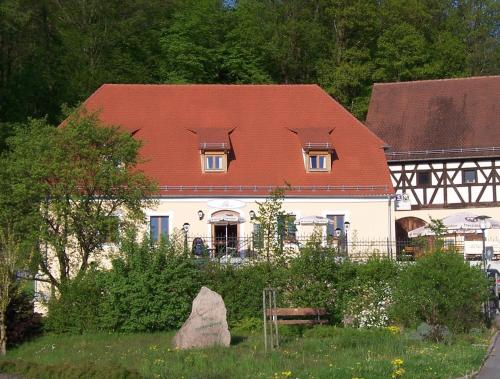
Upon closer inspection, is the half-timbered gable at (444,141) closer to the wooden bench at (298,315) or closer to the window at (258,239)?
the window at (258,239)

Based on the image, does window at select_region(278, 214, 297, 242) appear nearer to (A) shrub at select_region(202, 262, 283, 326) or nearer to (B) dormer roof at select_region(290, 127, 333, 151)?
(A) shrub at select_region(202, 262, 283, 326)

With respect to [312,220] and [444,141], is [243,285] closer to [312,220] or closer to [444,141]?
[312,220]

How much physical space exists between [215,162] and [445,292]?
52.8ft

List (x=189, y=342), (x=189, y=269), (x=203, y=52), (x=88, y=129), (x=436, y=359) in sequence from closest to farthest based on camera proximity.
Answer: (x=436, y=359) < (x=189, y=342) < (x=189, y=269) < (x=88, y=129) < (x=203, y=52)

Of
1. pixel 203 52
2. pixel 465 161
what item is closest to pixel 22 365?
pixel 465 161

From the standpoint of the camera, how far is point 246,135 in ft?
132

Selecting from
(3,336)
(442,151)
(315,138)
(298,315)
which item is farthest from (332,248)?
(442,151)

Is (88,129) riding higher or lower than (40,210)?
higher

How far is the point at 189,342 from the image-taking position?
74.1 ft

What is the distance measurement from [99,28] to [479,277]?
35.5m

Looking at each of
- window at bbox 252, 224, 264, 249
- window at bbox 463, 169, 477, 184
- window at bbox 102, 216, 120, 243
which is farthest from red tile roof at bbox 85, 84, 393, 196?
window at bbox 252, 224, 264, 249

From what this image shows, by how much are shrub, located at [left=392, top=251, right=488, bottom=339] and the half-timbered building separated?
66.9ft

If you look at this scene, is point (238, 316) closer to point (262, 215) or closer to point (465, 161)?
point (262, 215)

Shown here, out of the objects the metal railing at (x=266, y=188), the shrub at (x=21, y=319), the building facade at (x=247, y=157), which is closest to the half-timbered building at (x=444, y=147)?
the building facade at (x=247, y=157)
